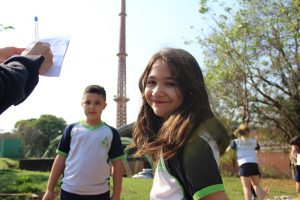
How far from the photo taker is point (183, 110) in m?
2.05

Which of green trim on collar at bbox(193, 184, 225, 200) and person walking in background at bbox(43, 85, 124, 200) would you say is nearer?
green trim on collar at bbox(193, 184, 225, 200)

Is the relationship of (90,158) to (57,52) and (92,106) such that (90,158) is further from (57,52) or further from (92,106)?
(57,52)

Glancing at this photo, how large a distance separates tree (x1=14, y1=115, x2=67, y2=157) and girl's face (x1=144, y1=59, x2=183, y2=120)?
5057cm

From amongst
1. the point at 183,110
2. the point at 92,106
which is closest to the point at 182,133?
the point at 183,110

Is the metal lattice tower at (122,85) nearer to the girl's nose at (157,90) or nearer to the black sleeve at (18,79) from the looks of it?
the girl's nose at (157,90)

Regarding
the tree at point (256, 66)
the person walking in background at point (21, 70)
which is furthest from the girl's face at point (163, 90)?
the tree at point (256, 66)

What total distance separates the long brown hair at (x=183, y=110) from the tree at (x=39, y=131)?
5061 cm

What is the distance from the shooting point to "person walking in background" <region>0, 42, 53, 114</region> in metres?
1.33

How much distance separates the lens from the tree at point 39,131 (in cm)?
5431

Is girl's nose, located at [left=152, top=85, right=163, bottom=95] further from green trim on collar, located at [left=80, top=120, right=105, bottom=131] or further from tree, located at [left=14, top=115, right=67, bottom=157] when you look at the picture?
tree, located at [left=14, top=115, right=67, bottom=157]

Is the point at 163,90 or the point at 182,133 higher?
the point at 163,90

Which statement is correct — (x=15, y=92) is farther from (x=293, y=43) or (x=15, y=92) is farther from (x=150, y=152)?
(x=293, y=43)

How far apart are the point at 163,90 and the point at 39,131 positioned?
2335 inches

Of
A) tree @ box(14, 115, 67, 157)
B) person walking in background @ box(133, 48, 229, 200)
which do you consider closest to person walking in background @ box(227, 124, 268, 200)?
person walking in background @ box(133, 48, 229, 200)
